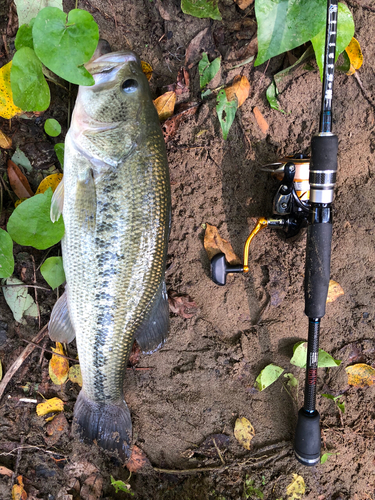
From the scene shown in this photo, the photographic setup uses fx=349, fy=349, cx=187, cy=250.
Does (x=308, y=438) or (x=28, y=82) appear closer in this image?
(x=28, y=82)

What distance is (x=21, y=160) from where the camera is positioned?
2.11 m

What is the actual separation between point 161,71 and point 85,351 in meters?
1.72

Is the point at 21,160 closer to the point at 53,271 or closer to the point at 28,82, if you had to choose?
the point at 28,82

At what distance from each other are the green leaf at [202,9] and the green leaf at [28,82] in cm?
90

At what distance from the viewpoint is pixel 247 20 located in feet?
6.89

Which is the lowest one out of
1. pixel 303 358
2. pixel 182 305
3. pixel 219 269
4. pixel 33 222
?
pixel 303 358

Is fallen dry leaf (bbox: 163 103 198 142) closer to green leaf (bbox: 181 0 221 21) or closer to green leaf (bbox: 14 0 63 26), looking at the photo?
green leaf (bbox: 181 0 221 21)

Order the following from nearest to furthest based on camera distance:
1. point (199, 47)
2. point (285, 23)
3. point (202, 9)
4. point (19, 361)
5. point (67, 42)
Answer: point (67, 42)
point (285, 23)
point (202, 9)
point (199, 47)
point (19, 361)

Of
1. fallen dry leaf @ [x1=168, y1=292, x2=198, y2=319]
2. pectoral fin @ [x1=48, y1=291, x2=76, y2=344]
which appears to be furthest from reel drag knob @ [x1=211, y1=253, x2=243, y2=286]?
pectoral fin @ [x1=48, y1=291, x2=76, y2=344]

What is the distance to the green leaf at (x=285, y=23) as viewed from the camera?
1.79 metres

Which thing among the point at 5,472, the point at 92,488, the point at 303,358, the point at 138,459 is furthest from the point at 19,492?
the point at 303,358

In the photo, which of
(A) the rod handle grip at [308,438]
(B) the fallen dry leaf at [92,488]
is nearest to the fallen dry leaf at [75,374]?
(B) the fallen dry leaf at [92,488]

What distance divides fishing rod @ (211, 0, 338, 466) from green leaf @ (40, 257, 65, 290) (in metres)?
0.92

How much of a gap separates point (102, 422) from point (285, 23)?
2.45 metres
